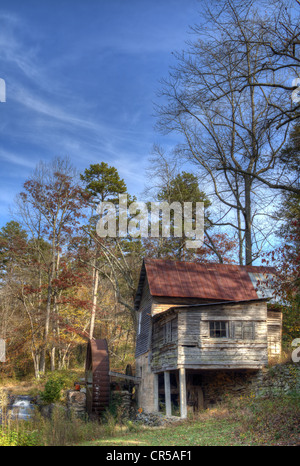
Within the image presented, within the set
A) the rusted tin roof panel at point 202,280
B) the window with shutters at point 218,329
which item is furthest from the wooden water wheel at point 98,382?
the window with shutters at point 218,329

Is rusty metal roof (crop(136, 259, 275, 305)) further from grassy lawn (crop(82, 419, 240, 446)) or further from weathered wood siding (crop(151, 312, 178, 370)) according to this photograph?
grassy lawn (crop(82, 419, 240, 446))

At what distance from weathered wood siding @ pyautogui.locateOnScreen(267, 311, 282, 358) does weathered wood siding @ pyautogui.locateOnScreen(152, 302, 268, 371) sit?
2.32 meters

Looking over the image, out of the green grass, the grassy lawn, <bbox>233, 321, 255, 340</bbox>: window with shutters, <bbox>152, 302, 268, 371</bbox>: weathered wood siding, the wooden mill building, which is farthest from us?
<bbox>233, 321, 255, 340</bbox>: window with shutters

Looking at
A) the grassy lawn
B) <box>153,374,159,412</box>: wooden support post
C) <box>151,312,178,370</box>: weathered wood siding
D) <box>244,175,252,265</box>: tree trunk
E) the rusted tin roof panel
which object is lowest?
<box>153,374,159,412</box>: wooden support post

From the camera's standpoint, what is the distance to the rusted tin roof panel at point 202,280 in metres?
→ 23.3

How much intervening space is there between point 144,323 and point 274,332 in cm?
762

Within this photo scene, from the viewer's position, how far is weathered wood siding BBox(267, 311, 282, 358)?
2194 cm

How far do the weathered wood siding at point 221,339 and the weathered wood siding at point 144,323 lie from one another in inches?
152

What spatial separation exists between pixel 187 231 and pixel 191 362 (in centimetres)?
1668

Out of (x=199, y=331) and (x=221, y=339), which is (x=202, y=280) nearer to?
(x=199, y=331)

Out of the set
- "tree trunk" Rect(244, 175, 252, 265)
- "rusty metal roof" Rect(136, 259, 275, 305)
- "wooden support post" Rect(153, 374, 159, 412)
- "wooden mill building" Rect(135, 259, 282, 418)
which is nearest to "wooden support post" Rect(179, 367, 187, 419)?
"wooden mill building" Rect(135, 259, 282, 418)

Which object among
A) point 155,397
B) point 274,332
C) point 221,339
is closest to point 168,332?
point 221,339

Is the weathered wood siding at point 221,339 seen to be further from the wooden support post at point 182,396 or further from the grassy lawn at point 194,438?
the grassy lawn at point 194,438

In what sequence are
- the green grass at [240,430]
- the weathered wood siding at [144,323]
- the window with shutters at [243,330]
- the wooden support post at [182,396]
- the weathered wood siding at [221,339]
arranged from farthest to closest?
the weathered wood siding at [144,323], the window with shutters at [243,330], the weathered wood siding at [221,339], the wooden support post at [182,396], the green grass at [240,430]
